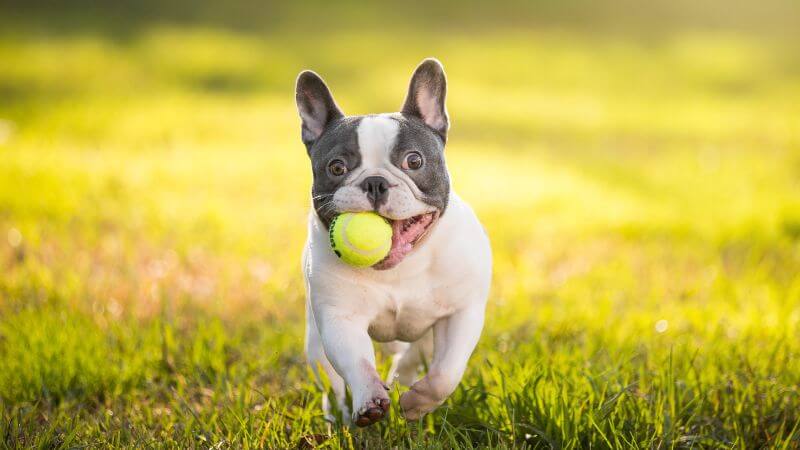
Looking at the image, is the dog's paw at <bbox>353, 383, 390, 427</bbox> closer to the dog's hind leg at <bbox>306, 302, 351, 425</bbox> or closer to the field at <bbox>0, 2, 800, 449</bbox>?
the field at <bbox>0, 2, 800, 449</bbox>

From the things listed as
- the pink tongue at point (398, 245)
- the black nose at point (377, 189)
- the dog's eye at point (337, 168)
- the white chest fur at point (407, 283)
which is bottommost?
the white chest fur at point (407, 283)

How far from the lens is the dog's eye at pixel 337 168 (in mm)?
3611

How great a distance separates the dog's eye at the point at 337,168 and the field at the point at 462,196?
0.87 m

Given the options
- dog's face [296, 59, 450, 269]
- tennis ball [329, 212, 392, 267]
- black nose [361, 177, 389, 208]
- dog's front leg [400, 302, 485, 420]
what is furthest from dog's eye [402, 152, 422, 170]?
dog's front leg [400, 302, 485, 420]

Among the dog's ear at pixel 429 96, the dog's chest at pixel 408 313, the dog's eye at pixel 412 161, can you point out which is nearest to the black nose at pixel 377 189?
the dog's eye at pixel 412 161

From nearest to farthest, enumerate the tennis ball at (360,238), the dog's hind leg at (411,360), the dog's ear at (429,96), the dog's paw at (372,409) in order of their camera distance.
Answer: the dog's paw at (372,409) → the tennis ball at (360,238) → the dog's ear at (429,96) → the dog's hind leg at (411,360)

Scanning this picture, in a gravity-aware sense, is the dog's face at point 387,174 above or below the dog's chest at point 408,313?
above

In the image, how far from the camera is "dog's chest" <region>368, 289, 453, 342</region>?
3.67 metres

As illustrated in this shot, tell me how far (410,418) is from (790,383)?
67.1 inches

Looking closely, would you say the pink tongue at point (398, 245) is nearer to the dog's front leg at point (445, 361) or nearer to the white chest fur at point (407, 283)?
the white chest fur at point (407, 283)

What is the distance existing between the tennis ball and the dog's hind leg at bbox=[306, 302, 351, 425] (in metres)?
0.57

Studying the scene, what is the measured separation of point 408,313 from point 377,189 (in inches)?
21.5

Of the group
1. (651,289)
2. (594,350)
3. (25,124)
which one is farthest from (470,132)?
(594,350)

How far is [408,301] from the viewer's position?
3.67m
